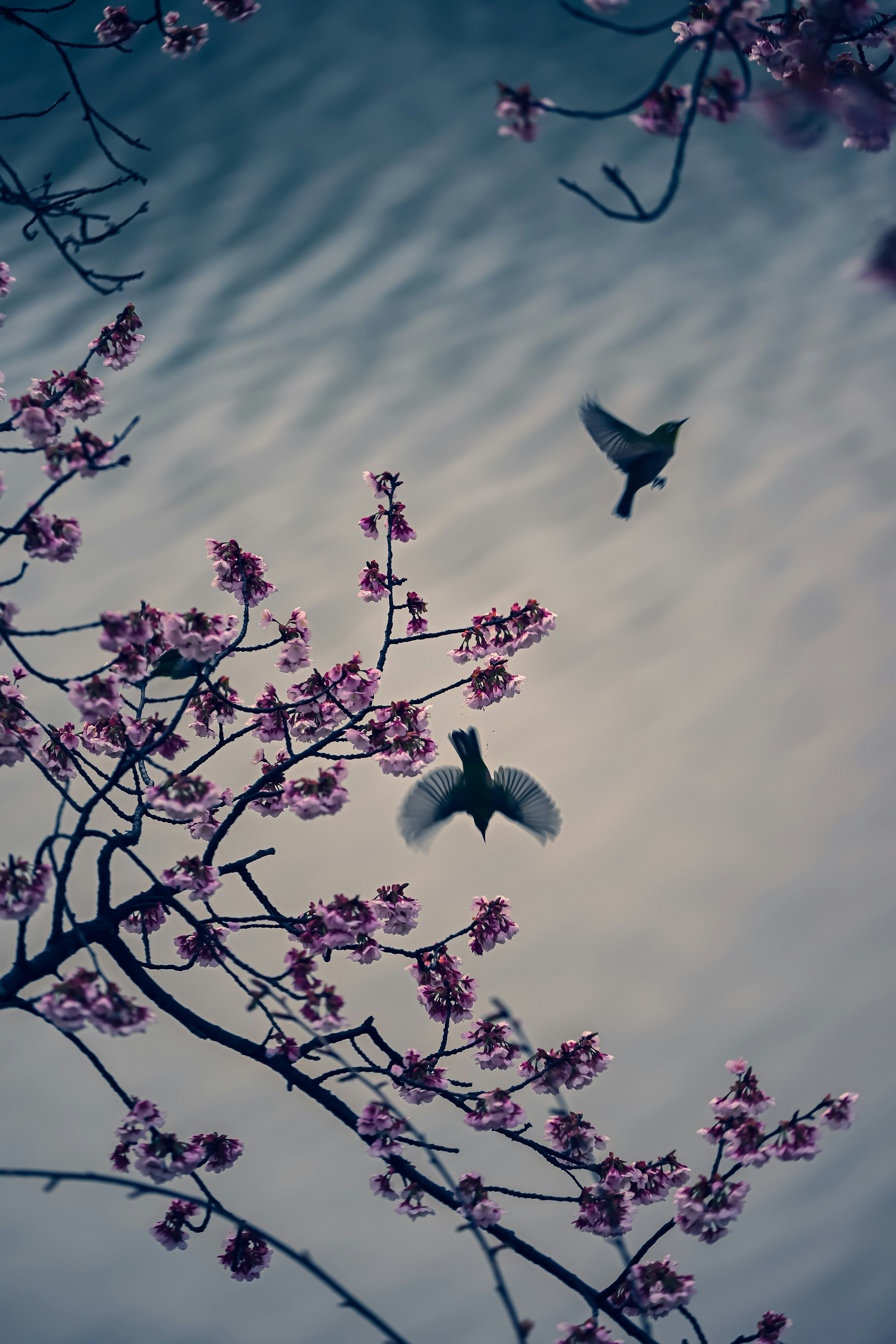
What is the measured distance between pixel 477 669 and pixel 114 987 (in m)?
1.57

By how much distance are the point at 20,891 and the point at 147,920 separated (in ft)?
3.27

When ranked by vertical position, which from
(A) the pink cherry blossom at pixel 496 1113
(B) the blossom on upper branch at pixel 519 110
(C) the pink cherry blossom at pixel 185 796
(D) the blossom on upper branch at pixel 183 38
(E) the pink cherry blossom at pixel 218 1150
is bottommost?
(A) the pink cherry blossom at pixel 496 1113

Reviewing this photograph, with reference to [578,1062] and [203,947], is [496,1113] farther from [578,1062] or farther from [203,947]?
[203,947]

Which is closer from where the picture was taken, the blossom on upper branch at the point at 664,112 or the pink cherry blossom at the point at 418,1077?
the blossom on upper branch at the point at 664,112

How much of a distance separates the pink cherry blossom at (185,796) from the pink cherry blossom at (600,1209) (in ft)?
5.82

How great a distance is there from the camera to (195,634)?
261cm

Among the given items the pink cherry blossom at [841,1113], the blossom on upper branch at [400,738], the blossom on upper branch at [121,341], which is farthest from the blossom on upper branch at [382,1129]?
the blossom on upper branch at [121,341]

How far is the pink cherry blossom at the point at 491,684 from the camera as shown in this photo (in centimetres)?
321

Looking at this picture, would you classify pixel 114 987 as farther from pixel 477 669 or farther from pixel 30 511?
pixel 477 669

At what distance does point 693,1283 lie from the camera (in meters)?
2.66

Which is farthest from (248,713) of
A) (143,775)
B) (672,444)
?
(672,444)

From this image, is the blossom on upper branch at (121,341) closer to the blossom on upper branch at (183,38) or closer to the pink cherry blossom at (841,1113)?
the blossom on upper branch at (183,38)

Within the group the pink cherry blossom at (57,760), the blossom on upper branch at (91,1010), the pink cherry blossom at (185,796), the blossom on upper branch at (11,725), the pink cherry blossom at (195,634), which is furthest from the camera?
the pink cherry blossom at (57,760)

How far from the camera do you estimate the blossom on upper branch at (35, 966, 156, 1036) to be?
2.18 metres
